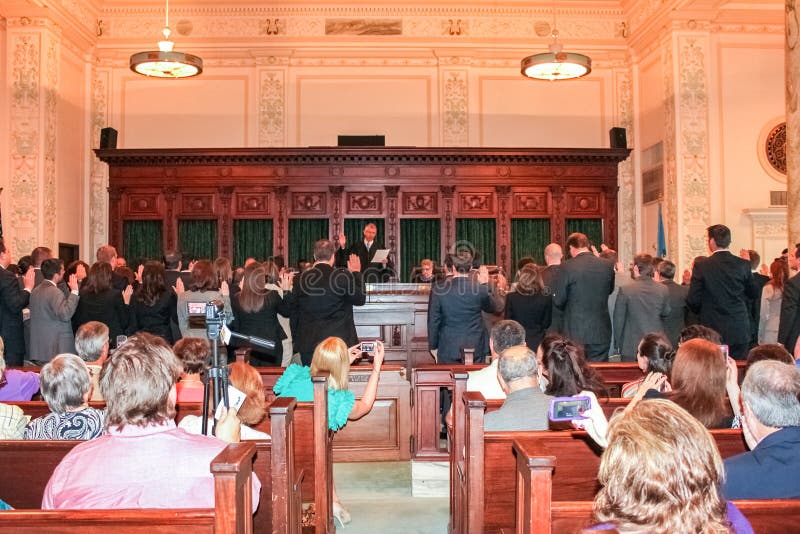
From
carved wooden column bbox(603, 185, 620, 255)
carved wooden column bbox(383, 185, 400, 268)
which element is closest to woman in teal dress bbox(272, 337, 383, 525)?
carved wooden column bbox(383, 185, 400, 268)

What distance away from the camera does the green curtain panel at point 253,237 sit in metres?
11.7

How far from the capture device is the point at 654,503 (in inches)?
52.5

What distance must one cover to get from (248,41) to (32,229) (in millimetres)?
4767

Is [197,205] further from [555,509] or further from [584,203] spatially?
[555,509]

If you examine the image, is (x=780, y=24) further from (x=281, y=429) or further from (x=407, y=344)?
(x=281, y=429)

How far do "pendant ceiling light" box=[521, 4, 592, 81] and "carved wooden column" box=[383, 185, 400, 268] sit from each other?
330 centimetres

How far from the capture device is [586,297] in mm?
5633

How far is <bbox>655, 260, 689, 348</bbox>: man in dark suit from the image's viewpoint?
19.8 ft

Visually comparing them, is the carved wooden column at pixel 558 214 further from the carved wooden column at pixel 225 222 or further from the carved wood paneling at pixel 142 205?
the carved wood paneling at pixel 142 205

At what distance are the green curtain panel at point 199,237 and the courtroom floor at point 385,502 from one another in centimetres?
746

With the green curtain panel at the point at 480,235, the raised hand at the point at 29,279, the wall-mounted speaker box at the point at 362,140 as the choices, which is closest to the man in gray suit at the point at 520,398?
the raised hand at the point at 29,279

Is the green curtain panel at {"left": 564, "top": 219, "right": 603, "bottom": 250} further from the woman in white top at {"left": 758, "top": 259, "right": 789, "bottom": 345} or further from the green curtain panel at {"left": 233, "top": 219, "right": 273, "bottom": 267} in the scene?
the woman in white top at {"left": 758, "top": 259, "right": 789, "bottom": 345}

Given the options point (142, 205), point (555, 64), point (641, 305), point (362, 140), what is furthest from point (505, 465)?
point (142, 205)

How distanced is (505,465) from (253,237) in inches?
372
